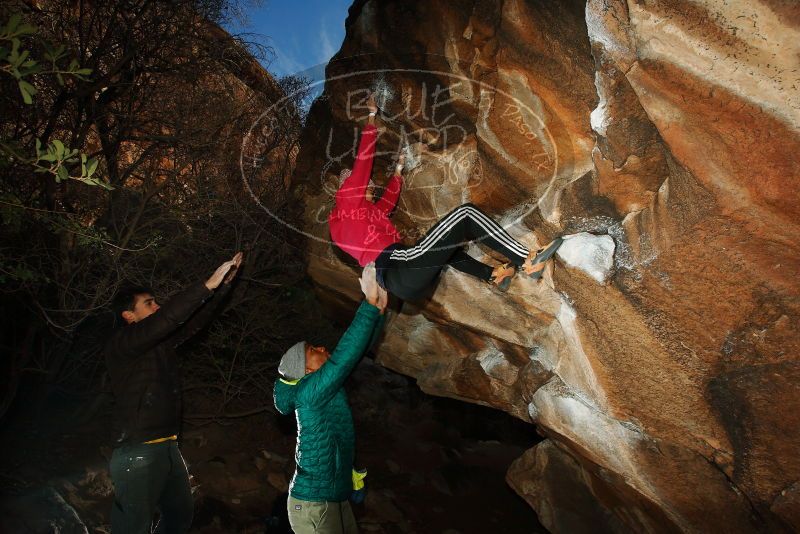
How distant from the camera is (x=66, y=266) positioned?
480 cm

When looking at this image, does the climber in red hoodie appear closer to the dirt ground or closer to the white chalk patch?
the white chalk patch

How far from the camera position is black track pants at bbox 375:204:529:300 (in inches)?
136

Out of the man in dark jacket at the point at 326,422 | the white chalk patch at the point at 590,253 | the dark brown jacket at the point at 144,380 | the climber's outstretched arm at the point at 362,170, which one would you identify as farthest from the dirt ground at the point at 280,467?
the white chalk patch at the point at 590,253

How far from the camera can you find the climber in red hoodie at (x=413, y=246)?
11.4ft

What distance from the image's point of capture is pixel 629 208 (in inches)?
131

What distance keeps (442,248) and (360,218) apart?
0.80 metres

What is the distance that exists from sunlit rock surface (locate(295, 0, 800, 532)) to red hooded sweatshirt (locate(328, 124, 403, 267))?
1345 mm

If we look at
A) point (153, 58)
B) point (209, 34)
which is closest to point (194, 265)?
point (153, 58)

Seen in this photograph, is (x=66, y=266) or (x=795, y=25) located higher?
(x=795, y=25)

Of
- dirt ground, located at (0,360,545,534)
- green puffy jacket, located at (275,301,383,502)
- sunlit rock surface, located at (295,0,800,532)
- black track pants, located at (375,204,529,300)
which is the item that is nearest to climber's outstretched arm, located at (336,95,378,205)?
black track pants, located at (375,204,529,300)

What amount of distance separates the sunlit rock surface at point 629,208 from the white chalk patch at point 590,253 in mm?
14

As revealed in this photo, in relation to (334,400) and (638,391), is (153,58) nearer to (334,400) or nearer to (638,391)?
(334,400)

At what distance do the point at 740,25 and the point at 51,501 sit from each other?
6744 mm

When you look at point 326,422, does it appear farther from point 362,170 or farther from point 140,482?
point 362,170
